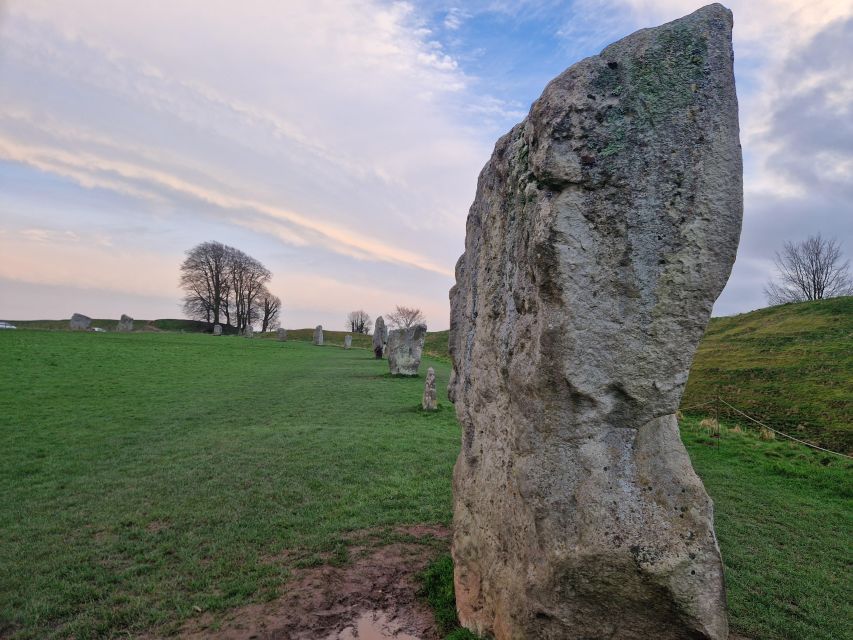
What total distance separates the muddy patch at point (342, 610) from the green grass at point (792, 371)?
12.5 metres

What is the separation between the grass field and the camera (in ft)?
17.7

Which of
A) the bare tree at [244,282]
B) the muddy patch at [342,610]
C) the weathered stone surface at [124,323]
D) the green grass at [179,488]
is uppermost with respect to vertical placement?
the bare tree at [244,282]

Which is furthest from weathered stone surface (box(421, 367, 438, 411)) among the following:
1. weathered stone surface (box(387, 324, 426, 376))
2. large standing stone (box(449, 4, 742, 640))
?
large standing stone (box(449, 4, 742, 640))

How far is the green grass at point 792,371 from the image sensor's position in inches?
605

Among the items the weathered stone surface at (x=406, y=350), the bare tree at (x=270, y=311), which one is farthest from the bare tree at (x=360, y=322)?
the weathered stone surface at (x=406, y=350)

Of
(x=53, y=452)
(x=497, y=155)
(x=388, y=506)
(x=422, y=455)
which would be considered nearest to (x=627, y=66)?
(x=497, y=155)

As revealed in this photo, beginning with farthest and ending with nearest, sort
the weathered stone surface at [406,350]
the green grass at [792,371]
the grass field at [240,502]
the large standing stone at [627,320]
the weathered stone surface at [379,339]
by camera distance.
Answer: the weathered stone surface at [379,339], the weathered stone surface at [406,350], the green grass at [792,371], the grass field at [240,502], the large standing stone at [627,320]

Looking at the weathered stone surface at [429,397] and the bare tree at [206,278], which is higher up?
the bare tree at [206,278]

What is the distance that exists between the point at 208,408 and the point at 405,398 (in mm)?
6736

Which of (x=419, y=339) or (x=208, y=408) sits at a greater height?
(x=419, y=339)

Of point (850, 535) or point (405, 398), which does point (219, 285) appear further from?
point (850, 535)

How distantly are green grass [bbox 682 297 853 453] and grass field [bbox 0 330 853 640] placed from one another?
2.73 metres

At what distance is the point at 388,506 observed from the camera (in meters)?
8.19

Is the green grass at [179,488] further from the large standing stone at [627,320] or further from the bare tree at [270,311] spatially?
the bare tree at [270,311]
